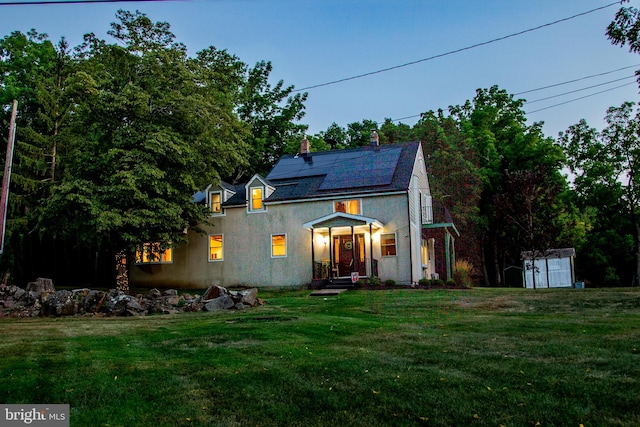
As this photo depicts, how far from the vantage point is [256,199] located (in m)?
23.7

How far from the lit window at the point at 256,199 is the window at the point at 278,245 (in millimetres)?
1672

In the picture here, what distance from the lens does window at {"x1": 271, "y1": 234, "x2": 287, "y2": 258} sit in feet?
75.2

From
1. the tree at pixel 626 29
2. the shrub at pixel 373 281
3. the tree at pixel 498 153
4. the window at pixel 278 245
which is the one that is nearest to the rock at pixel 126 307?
the shrub at pixel 373 281

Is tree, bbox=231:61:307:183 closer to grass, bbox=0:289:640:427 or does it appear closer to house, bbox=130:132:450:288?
house, bbox=130:132:450:288

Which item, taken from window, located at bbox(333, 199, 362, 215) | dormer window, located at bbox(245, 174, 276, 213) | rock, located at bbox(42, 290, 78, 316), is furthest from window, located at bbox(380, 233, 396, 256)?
rock, located at bbox(42, 290, 78, 316)

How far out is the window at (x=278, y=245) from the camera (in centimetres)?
2291

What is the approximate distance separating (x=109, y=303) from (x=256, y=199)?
11177 millimetres

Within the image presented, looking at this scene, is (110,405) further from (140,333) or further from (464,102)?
(464,102)

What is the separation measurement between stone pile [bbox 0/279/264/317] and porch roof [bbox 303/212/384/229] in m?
6.80

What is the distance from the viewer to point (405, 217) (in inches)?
828

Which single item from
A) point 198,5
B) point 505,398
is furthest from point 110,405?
point 198,5

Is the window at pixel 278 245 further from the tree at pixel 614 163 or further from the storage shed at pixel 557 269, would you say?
the tree at pixel 614 163

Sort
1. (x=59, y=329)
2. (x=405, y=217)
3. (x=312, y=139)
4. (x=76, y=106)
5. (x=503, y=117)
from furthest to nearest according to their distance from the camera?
1. (x=503, y=117)
2. (x=312, y=139)
3. (x=76, y=106)
4. (x=405, y=217)
5. (x=59, y=329)

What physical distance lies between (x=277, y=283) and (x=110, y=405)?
18.3 m
